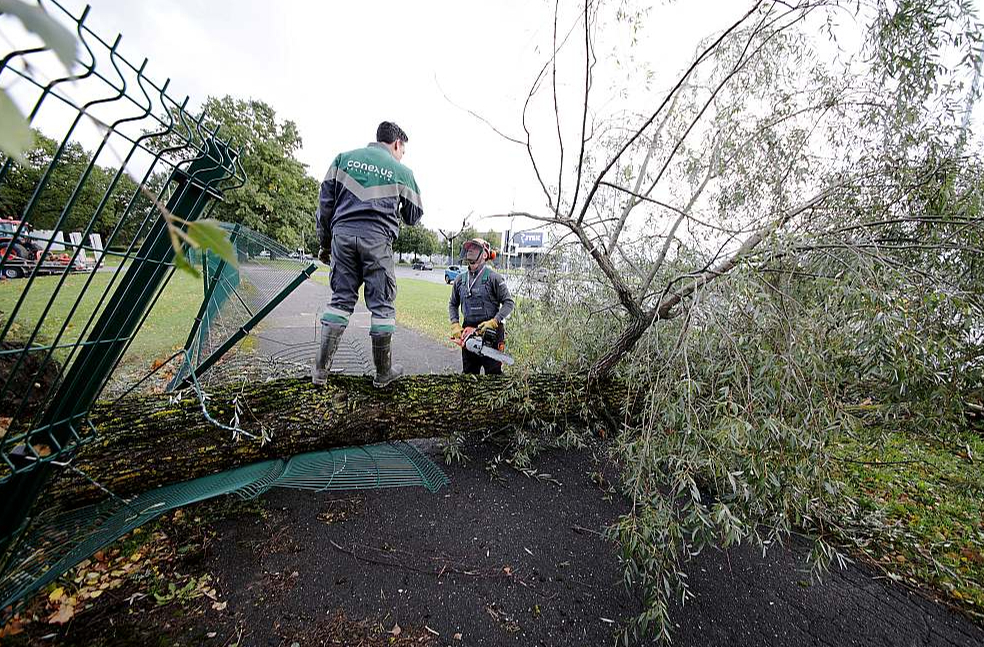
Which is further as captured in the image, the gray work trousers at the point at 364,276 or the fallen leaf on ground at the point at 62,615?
the gray work trousers at the point at 364,276

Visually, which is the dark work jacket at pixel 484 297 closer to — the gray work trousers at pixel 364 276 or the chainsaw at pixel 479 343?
the chainsaw at pixel 479 343

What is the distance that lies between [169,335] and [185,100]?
21.9ft

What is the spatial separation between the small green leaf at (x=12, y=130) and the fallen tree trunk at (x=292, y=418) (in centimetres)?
217

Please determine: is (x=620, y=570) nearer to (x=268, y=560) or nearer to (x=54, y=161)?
(x=268, y=560)

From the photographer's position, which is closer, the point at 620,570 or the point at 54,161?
the point at 54,161

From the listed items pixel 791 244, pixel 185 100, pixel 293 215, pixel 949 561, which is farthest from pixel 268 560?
pixel 293 215

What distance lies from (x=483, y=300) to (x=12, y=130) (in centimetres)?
373

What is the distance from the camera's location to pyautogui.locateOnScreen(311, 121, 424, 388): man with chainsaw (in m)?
2.47

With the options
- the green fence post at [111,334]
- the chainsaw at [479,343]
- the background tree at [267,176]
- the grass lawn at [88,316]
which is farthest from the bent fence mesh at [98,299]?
the background tree at [267,176]

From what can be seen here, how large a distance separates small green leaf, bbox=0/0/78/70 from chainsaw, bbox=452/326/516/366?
10.4 ft

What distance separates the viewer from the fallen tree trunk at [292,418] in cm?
187

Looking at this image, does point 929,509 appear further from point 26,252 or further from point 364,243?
point 26,252

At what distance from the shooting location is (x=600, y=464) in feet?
11.0

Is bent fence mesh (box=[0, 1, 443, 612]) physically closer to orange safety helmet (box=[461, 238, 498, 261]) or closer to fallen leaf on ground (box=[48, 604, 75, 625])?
fallen leaf on ground (box=[48, 604, 75, 625])
